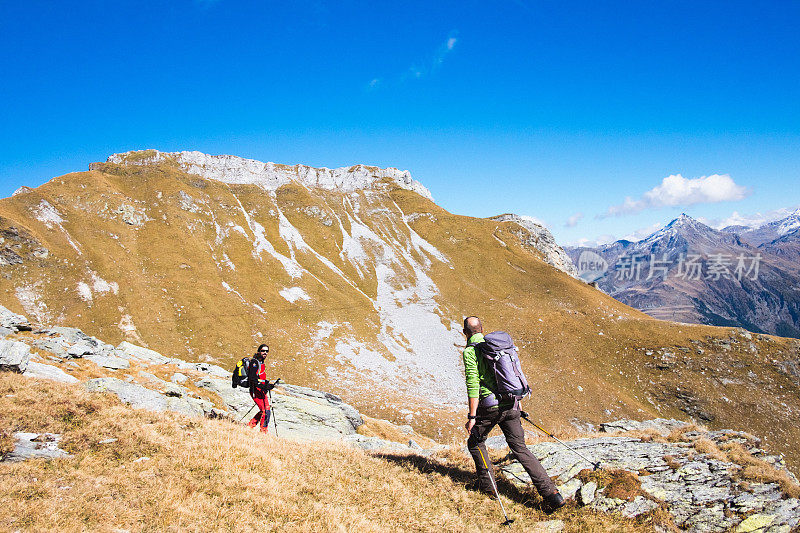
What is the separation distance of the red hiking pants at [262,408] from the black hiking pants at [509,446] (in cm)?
927

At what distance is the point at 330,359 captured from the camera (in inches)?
2295

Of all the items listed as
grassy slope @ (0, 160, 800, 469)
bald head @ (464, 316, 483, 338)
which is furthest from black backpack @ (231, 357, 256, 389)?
grassy slope @ (0, 160, 800, 469)

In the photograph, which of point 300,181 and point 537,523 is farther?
point 300,181

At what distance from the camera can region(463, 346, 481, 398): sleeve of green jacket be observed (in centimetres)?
826

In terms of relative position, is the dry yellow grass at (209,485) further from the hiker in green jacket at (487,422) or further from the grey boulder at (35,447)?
the hiker in green jacket at (487,422)

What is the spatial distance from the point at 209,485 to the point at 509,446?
23.0 ft

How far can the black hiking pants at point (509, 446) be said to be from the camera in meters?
7.98

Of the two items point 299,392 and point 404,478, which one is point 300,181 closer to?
point 299,392

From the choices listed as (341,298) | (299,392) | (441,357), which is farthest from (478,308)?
(299,392)

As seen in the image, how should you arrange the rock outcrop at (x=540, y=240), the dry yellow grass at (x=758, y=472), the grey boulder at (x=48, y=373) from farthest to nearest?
the rock outcrop at (x=540, y=240), the grey boulder at (x=48, y=373), the dry yellow grass at (x=758, y=472)

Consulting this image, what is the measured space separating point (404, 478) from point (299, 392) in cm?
2138

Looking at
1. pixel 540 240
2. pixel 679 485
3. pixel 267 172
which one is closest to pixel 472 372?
pixel 679 485

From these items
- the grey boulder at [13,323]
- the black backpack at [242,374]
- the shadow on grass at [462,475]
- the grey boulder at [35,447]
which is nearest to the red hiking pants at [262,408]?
the black backpack at [242,374]

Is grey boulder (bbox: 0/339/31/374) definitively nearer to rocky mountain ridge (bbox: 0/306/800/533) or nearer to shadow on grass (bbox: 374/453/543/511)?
rocky mountain ridge (bbox: 0/306/800/533)
